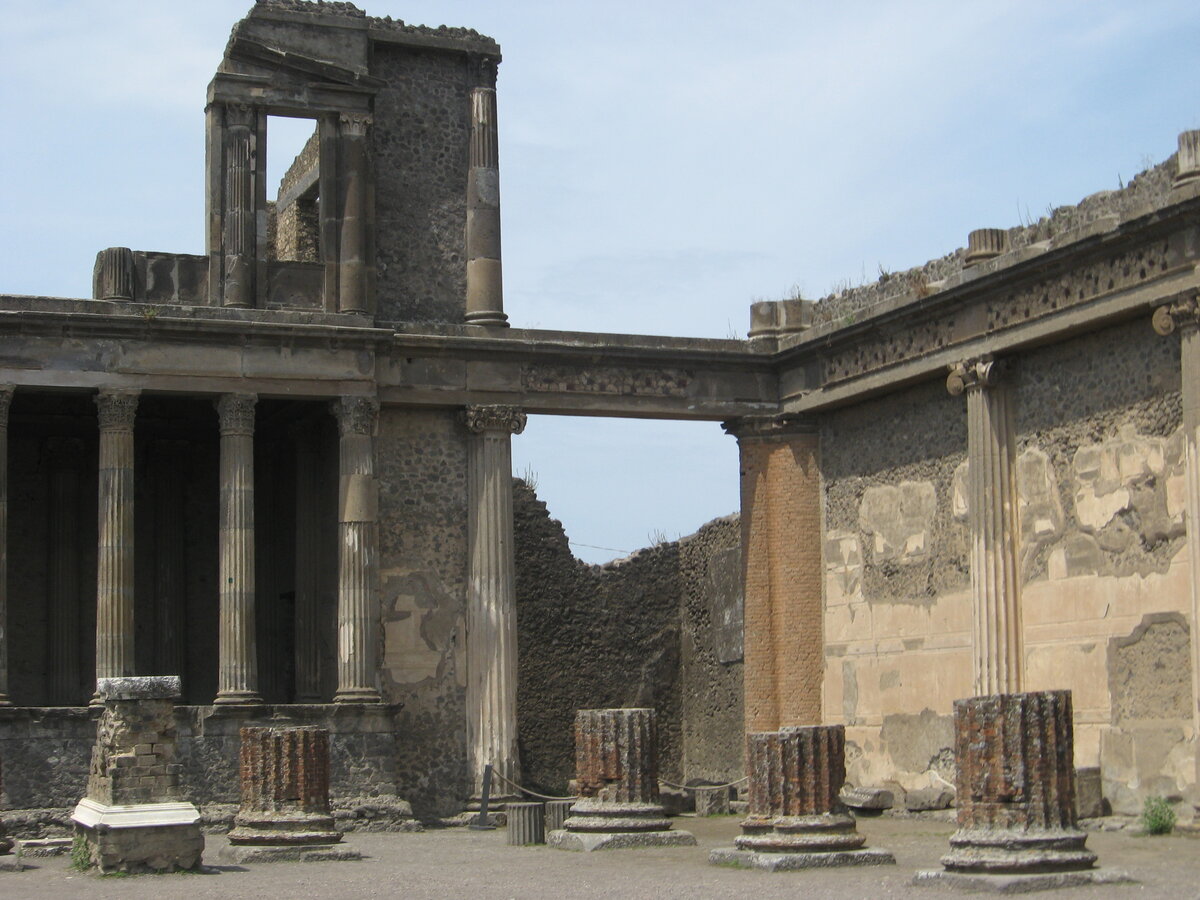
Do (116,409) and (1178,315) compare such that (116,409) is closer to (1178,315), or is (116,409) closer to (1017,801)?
(1178,315)

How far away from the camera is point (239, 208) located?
1964 cm

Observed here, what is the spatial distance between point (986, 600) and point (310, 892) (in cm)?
757

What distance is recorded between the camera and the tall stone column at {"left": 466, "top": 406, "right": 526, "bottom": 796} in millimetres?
19656

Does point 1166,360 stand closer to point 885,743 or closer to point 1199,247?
point 1199,247

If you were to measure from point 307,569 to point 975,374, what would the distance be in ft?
24.3

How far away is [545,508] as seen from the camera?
2477cm

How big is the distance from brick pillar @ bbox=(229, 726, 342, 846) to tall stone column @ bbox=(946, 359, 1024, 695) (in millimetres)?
5958

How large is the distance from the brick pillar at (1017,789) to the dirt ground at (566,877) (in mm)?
371

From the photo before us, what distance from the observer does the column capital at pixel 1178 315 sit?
15.2 m

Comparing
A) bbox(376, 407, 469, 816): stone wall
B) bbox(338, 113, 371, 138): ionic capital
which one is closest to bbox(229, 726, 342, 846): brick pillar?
bbox(376, 407, 469, 816): stone wall

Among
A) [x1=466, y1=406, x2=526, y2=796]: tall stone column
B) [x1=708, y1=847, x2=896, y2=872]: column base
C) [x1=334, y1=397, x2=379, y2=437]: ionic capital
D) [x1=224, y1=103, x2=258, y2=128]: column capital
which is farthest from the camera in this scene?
[x1=224, y1=103, x2=258, y2=128]: column capital

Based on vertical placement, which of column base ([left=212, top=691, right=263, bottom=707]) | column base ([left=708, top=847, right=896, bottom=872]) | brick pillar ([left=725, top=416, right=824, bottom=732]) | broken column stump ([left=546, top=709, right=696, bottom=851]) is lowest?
column base ([left=708, top=847, right=896, bottom=872])

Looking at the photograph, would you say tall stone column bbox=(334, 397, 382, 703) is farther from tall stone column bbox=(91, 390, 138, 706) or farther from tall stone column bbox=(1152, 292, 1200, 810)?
tall stone column bbox=(1152, 292, 1200, 810)

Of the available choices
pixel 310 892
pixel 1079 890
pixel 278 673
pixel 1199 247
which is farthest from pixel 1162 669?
pixel 278 673
